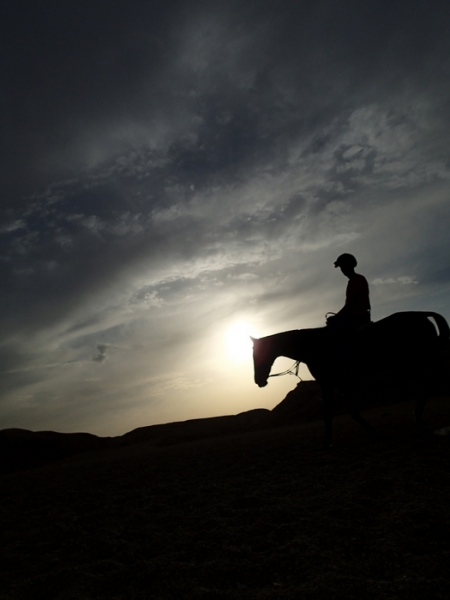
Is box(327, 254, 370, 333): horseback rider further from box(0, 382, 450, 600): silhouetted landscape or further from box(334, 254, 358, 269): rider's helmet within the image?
box(0, 382, 450, 600): silhouetted landscape

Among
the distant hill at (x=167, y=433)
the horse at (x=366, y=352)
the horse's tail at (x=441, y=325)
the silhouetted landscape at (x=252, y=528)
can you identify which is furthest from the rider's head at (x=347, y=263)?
the distant hill at (x=167, y=433)

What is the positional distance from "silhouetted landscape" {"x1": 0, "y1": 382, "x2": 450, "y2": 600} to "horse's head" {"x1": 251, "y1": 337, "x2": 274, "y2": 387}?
65.5 inches

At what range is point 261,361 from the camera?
920 centimetres

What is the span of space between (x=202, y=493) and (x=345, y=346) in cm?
427

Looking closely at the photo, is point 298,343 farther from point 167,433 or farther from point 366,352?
point 167,433

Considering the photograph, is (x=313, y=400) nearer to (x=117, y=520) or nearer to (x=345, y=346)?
(x=345, y=346)

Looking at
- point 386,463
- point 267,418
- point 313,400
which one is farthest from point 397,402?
point 386,463

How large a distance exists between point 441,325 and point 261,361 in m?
3.83

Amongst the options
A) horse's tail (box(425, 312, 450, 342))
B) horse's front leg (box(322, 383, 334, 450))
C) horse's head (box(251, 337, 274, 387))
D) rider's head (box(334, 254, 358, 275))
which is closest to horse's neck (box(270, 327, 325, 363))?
horse's head (box(251, 337, 274, 387))

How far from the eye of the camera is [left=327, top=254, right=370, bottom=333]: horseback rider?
337 inches

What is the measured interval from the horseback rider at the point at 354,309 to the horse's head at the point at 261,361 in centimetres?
156

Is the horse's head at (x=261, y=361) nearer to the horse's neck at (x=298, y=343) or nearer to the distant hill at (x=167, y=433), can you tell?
the horse's neck at (x=298, y=343)

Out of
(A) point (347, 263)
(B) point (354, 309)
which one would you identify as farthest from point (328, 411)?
(A) point (347, 263)

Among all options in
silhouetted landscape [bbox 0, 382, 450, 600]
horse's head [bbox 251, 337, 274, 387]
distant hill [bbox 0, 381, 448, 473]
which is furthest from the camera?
distant hill [bbox 0, 381, 448, 473]
